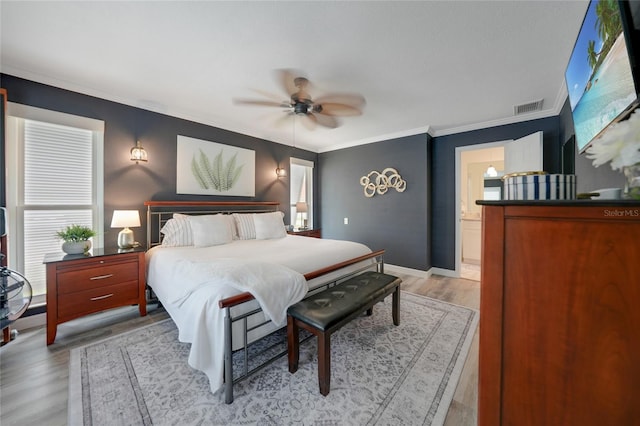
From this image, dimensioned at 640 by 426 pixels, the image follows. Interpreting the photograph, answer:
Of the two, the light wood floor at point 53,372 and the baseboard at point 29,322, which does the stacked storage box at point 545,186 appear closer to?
the light wood floor at point 53,372

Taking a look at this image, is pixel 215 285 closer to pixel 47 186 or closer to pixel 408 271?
pixel 47 186

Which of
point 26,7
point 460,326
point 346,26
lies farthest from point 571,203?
point 26,7

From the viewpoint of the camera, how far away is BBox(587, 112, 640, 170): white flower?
0.79 m

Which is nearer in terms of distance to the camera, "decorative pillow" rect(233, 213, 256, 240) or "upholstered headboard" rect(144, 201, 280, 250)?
"upholstered headboard" rect(144, 201, 280, 250)

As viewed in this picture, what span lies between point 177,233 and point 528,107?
5209mm

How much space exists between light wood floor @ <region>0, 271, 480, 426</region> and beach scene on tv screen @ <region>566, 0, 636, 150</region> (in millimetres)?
1960

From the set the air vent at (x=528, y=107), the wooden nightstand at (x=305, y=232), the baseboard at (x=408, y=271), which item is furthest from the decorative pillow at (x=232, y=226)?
the air vent at (x=528, y=107)

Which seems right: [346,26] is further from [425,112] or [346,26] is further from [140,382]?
[140,382]

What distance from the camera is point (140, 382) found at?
179 cm

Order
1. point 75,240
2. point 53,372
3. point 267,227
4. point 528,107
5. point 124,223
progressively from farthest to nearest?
point 267,227 < point 528,107 < point 124,223 < point 75,240 < point 53,372

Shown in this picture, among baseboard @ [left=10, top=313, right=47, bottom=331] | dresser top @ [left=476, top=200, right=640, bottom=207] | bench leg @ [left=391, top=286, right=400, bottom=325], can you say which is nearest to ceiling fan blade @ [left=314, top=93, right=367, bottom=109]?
bench leg @ [left=391, top=286, right=400, bottom=325]

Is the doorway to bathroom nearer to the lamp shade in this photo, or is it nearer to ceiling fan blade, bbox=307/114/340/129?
ceiling fan blade, bbox=307/114/340/129

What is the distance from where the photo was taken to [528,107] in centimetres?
335

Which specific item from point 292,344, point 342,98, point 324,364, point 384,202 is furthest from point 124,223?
point 384,202
